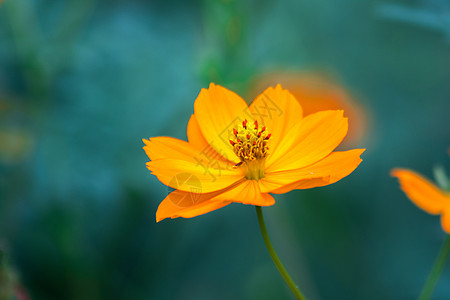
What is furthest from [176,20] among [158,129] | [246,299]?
[246,299]

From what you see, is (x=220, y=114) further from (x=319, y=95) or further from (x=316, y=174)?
(x=319, y=95)

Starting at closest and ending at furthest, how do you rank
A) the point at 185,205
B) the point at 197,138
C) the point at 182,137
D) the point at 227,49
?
the point at 185,205 < the point at 197,138 < the point at 227,49 < the point at 182,137

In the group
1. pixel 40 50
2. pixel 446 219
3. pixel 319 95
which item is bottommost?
pixel 446 219

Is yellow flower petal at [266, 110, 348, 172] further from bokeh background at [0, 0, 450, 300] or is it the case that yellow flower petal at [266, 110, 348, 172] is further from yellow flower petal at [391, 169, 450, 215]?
bokeh background at [0, 0, 450, 300]

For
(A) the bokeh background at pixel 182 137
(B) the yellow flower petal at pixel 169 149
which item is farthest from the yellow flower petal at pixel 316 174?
(A) the bokeh background at pixel 182 137

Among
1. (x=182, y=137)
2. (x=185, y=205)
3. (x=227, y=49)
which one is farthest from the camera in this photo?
(x=182, y=137)

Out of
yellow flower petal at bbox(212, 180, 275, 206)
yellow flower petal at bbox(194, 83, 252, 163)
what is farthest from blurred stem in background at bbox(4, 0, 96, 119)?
yellow flower petal at bbox(212, 180, 275, 206)

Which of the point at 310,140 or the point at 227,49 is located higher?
the point at 227,49

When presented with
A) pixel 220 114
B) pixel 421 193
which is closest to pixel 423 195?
pixel 421 193
